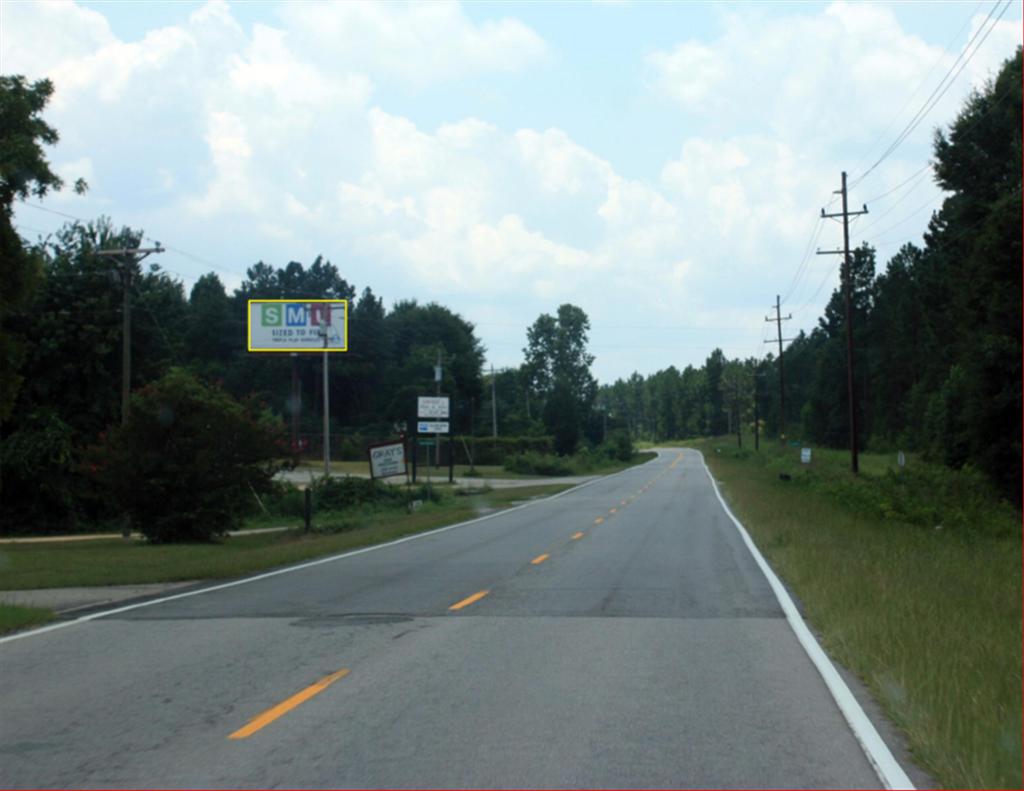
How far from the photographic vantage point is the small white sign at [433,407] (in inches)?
2879

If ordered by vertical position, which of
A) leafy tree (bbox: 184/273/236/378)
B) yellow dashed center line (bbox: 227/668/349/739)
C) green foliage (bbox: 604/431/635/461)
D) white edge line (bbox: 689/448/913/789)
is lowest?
white edge line (bbox: 689/448/913/789)

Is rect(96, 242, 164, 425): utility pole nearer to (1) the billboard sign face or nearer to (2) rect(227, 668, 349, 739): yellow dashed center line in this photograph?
Result: (1) the billboard sign face

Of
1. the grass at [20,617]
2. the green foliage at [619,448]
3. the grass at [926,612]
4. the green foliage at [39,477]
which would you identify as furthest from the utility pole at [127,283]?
the green foliage at [619,448]

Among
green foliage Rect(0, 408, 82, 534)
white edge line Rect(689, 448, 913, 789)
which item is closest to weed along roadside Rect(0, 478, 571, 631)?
green foliage Rect(0, 408, 82, 534)

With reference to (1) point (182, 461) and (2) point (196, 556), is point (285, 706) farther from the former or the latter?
(1) point (182, 461)

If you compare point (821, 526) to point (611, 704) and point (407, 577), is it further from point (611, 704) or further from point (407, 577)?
point (611, 704)

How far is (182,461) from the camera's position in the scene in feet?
102

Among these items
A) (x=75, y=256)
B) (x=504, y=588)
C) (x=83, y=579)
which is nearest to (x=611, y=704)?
(x=504, y=588)

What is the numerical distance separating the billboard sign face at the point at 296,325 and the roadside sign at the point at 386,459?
496 inches

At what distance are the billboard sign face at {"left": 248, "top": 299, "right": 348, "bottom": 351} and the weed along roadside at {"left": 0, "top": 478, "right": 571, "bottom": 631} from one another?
9267 mm

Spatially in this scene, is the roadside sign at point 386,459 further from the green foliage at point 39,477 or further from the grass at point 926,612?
the grass at point 926,612

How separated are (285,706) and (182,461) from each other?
75.8ft

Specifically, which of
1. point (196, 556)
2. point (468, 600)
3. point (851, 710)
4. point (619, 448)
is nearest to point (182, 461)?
point (196, 556)

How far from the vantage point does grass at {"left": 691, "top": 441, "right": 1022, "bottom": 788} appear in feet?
24.8
